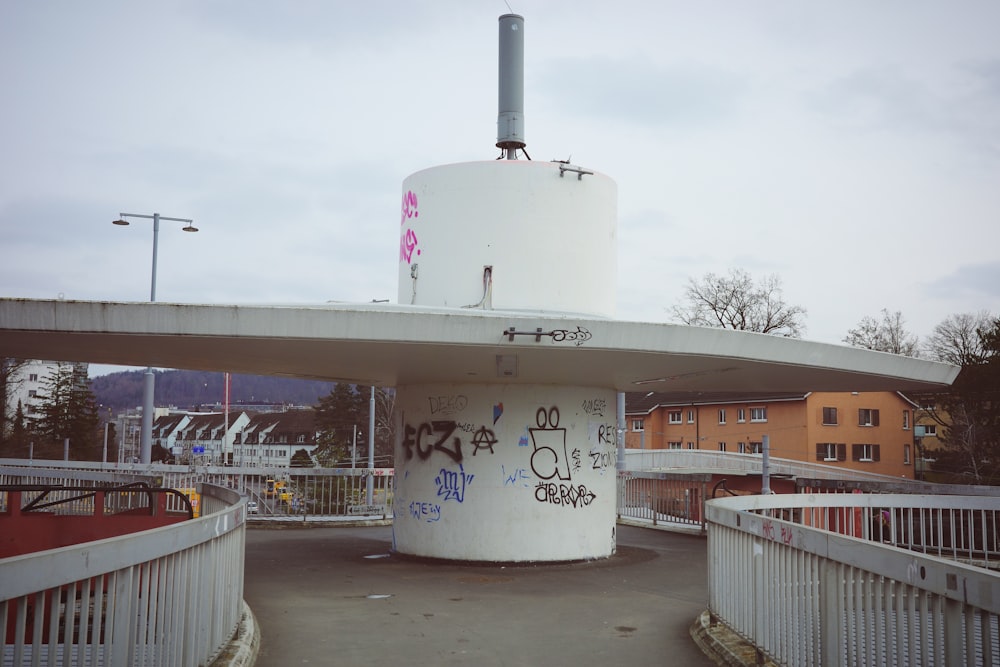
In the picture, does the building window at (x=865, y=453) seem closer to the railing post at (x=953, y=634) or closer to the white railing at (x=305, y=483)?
the white railing at (x=305, y=483)

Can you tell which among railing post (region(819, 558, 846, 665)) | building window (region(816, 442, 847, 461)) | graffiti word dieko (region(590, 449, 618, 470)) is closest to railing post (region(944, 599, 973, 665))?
railing post (region(819, 558, 846, 665))

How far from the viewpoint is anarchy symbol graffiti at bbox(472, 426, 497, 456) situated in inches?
551

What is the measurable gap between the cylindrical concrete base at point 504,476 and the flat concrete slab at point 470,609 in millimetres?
402

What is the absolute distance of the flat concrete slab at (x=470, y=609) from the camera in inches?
313

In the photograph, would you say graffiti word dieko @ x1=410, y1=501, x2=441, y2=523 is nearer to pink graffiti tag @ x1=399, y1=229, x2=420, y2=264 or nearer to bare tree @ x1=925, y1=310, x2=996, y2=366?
pink graffiti tag @ x1=399, y1=229, x2=420, y2=264

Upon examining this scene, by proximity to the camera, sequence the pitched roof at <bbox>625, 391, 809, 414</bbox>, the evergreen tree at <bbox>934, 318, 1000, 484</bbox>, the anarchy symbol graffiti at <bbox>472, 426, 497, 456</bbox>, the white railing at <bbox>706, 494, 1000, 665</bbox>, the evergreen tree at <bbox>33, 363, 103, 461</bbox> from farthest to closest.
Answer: the evergreen tree at <bbox>33, 363, 103, 461</bbox> → the pitched roof at <bbox>625, 391, 809, 414</bbox> → the evergreen tree at <bbox>934, 318, 1000, 484</bbox> → the anarchy symbol graffiti at <bbox>472, 426, 497, 456</bbox> → the white railing at <bbox>706, 494, 1000, 665</bbox>

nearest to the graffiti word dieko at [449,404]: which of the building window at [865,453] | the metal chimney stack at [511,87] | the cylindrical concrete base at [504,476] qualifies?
the cylindrical concrete base at [504,476]

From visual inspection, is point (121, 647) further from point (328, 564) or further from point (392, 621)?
point (328, 564)

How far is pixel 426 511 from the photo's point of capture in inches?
567

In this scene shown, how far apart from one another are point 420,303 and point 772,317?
46778mm

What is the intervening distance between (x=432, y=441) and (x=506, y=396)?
143 cm

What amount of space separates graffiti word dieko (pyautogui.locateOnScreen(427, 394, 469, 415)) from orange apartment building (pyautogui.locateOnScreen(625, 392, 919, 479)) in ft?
159

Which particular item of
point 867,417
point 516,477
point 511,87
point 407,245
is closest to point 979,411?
point 867,417

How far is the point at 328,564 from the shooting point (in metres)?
13.9
